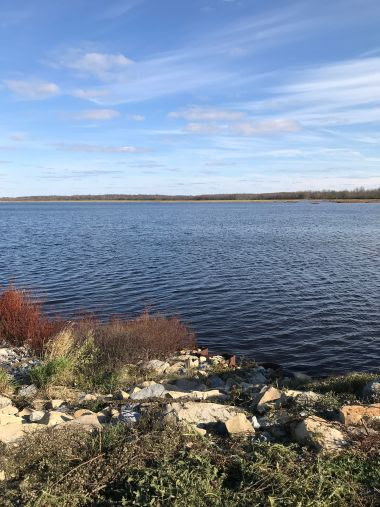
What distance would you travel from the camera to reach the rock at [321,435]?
5.64 meters

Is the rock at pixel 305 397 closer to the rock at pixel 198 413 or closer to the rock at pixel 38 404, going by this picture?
the rock at pixel 198 413

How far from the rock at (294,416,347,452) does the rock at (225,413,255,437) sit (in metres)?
0.63

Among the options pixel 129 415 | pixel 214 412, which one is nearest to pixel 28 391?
pixel 129 415

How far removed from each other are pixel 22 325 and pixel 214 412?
10.2m

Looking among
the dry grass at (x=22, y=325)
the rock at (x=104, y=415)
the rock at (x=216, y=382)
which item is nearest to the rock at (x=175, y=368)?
the rock at (x=216, y=382)

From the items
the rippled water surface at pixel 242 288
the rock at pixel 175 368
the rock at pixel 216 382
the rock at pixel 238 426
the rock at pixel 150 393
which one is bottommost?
the rippled water surface at pixel 242 288

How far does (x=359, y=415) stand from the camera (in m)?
6.41

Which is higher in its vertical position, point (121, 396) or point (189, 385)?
point (121, 396)

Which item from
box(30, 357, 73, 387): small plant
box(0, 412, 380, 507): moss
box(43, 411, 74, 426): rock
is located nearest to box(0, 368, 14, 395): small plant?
box(30, 357, 73, 387): small plant

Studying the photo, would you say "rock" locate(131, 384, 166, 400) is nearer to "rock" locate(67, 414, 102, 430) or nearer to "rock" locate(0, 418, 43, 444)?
"rock" locate(67, 414, 102, 430)

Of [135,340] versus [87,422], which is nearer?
[87,422]

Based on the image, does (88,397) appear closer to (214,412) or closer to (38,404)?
(38,404)

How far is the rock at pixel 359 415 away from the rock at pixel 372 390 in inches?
43.8

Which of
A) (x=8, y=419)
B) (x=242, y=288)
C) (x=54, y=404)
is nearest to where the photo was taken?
(x=8, y=419)
